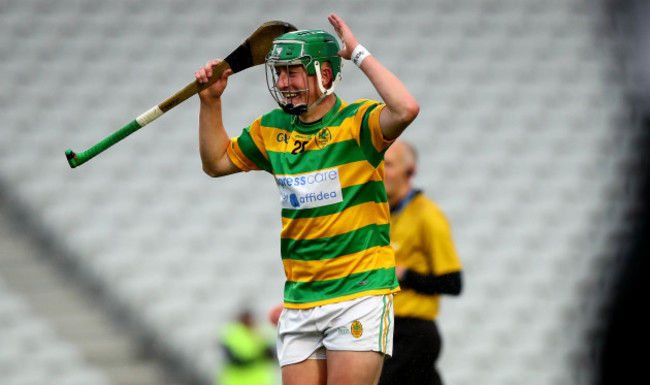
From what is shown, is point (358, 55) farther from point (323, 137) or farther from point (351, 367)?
point (351, 367)

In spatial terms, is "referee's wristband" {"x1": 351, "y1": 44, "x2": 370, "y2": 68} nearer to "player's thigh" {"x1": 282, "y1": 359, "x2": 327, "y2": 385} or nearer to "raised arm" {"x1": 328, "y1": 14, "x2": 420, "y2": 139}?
"raised arm" {"x1": 328, "y1": 14, "x2": 420, "y2": 139}

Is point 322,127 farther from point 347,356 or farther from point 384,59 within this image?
point 384,59

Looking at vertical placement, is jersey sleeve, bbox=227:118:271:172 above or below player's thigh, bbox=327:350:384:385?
above

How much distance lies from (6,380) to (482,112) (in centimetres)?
450

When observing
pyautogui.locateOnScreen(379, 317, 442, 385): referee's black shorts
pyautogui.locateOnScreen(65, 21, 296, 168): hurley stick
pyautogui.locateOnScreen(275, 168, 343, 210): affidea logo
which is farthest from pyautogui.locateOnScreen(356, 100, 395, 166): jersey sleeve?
pyautogui.locateOnScreen(379, 317, 442, 385): referee's black shorts

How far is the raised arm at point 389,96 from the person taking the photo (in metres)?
2.66

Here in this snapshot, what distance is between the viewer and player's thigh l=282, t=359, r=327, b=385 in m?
2.85

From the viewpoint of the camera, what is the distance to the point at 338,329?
111 inches

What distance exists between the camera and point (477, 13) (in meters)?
8.01

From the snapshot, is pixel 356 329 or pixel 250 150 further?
pixel 250 150

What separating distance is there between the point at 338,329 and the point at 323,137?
0.61 metres

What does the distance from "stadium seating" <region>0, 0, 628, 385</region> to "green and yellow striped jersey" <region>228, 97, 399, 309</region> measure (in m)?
4.39

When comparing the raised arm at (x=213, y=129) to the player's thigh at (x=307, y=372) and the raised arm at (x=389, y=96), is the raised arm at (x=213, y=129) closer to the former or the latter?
the raised arm at (x=389, y=96)

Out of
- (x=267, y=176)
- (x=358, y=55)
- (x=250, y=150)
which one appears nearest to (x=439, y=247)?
(x=250, y=150)
